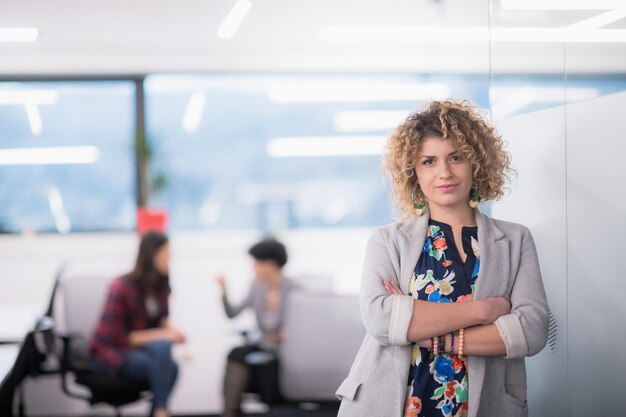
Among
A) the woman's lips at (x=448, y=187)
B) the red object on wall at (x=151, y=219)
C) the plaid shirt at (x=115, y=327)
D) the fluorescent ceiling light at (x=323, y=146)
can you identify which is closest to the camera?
the woman's lips at (x=448, y=187)

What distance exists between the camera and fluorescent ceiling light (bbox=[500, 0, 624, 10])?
1.86m

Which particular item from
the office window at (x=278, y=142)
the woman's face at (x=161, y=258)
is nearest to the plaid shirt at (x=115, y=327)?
the woman's face at (x=161, y=258)

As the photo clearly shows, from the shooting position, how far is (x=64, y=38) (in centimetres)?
544

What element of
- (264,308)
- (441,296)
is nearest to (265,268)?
(264,308)

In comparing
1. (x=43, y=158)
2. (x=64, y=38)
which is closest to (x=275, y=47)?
(x=64, y=38)

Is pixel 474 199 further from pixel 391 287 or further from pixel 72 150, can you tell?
pixel 72 150

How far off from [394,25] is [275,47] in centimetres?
120

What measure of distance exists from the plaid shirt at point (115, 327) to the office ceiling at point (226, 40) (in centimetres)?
180

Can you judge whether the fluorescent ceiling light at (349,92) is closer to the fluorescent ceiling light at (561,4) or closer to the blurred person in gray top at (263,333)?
the blurred person in gray top at (263,333)

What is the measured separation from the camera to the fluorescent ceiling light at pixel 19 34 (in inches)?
201

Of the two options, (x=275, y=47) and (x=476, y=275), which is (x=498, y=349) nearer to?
(x=476, y=275)

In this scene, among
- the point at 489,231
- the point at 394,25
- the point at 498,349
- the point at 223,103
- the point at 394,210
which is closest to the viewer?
the point at 498,349

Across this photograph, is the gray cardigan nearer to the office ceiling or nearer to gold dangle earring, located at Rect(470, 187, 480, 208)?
gold dangle earring, located at Rect(470, 187, 480, 208)

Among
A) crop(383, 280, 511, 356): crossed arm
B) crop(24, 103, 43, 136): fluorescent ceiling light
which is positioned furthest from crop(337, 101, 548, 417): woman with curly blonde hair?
crop(24, 103, 43, 136): fluorescent ceiling light
